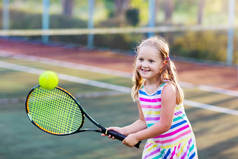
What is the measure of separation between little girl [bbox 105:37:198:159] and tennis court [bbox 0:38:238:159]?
5.22ft

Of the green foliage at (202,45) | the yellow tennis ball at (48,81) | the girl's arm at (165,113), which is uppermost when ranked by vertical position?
the yellow tennis ball at (48,81)

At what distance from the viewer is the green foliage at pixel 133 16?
14570 mm

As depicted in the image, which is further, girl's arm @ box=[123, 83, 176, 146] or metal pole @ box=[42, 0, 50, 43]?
metal pole @ box=[42, 0, 50, 43]

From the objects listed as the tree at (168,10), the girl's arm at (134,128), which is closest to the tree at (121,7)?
the tree at (168,10)

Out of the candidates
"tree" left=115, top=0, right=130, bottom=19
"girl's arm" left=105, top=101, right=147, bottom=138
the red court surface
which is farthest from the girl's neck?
"tree" left=115, top=0, right=130, bottom=19

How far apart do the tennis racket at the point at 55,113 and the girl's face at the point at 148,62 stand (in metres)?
0.59

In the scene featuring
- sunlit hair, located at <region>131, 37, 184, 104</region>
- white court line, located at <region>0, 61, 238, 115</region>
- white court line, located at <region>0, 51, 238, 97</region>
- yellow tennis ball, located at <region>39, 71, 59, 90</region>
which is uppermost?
sunlit hair, located at <region>131, 37, 184, 104</region>

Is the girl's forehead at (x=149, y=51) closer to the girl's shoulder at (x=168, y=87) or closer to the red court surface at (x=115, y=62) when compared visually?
the girl's shoulder at (x=168, y=87)

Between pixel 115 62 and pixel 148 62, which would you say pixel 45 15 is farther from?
pixel 148 62

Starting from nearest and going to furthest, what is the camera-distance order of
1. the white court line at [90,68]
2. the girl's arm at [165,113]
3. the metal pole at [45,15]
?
1. the girl's arm at [165,113]
2. the white court line at [90,68]
3. the metal pole at [45,15]

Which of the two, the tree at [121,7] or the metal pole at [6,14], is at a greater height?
the tree at [121,7]

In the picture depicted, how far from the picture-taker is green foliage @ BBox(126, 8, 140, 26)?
1457cm

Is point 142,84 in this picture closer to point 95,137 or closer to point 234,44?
point 95,137

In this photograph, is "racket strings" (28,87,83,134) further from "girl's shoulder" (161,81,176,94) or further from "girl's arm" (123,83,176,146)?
"girl's shoulder" (161,81,176,94)
